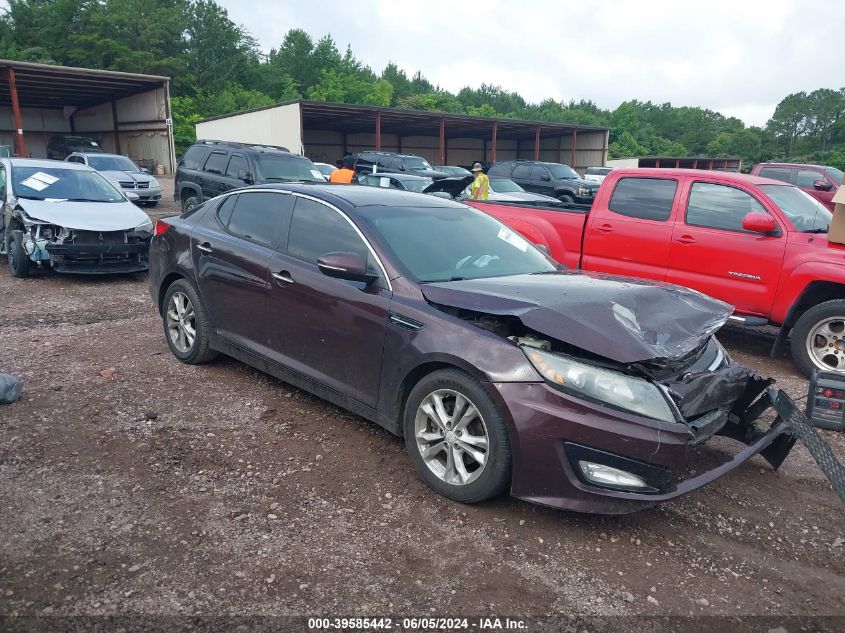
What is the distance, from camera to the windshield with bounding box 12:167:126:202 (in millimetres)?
9141

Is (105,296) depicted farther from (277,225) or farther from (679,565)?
(679,565)

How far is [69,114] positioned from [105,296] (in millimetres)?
37178

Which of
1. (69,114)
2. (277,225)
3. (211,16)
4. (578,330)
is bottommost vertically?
(578,330)

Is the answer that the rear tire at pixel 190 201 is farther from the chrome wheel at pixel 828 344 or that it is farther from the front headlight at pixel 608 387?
the front headlight at pixel 608 387

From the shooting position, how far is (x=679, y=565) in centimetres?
300

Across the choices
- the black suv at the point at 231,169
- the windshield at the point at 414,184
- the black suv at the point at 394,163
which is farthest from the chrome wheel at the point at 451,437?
the black suv at the point at 394,163

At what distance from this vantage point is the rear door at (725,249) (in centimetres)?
600

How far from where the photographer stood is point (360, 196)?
181 inches

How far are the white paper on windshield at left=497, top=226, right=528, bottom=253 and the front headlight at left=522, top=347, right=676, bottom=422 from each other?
1.73 metres

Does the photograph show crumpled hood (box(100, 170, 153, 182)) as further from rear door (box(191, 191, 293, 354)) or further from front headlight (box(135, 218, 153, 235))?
rear door (box(191, 191, 293, 354))

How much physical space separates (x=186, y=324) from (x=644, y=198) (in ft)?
15.9

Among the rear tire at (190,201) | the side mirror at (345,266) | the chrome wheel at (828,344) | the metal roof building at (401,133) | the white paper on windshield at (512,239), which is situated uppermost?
the metal roof building at (401,133)

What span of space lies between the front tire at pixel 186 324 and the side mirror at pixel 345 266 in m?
1.87

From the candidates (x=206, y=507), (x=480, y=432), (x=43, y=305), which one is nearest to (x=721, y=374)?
(x=480, y=432)
